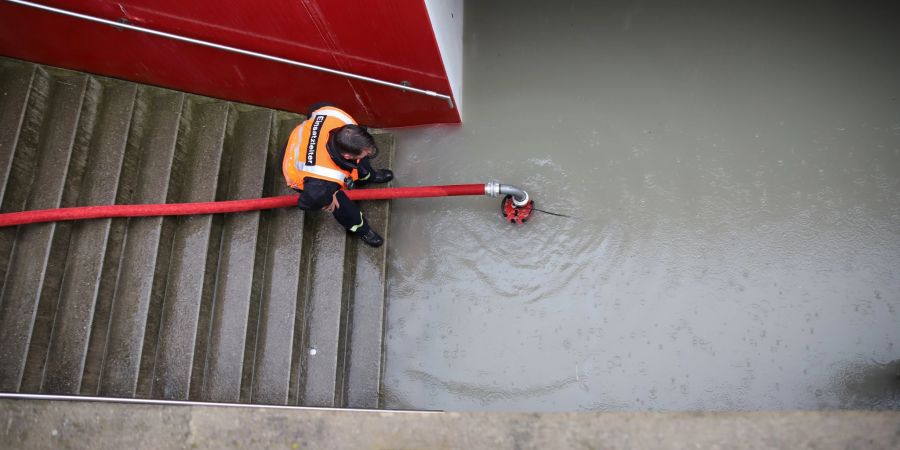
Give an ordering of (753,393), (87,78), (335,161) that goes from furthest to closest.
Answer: (87,78)
(753,393)
(335,161)

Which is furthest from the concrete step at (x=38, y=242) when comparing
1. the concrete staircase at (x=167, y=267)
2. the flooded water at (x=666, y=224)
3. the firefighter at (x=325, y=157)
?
the flooded water at (x=666, y=224)

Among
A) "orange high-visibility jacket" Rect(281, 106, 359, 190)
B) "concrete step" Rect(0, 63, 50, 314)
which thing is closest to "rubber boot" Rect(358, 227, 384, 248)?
"orange high-visibility jacket" Rect(281, 106, 359, 190)

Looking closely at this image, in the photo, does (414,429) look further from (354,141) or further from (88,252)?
(88,252)

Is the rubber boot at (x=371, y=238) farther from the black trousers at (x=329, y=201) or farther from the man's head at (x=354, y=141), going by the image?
the man's head at (x=354, y=141)

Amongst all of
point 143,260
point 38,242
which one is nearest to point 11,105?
point 38,242

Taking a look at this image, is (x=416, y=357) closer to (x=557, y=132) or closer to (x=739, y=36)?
(x=557, y=132)

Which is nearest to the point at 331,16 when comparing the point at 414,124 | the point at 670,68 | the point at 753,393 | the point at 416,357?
the point at 414,124

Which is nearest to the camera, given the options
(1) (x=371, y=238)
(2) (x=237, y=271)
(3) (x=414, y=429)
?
(3) (x=414, y=429)

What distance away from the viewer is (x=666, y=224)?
13.0 feet

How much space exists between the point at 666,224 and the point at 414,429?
2148mm

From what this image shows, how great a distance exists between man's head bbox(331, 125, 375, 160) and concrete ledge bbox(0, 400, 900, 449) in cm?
126

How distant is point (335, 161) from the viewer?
10.7ft

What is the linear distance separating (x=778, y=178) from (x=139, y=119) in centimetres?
412

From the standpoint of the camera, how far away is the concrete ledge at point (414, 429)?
270cm
